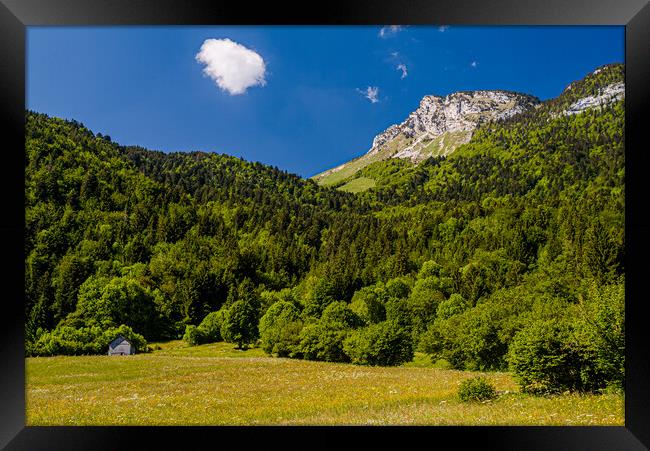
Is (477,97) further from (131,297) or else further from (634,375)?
(634,375)

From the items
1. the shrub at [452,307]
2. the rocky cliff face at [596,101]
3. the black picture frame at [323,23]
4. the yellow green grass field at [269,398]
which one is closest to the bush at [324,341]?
the yellow green grass field at [269,398]

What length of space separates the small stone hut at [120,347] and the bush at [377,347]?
28.0ft

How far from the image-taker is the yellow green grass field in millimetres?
6934

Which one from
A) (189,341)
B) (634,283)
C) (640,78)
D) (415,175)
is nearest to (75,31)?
(640,78)

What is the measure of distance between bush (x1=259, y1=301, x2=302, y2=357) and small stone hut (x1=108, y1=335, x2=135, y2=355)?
17.4 ft

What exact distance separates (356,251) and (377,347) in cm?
1917

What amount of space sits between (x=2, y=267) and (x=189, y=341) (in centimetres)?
1789

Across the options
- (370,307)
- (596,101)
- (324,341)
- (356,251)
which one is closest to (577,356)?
(324,341)

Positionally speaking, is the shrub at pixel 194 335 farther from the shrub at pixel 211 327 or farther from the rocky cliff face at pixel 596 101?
the rocky cliff face at pixel 596 101

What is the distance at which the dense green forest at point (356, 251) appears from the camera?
16.5 meters

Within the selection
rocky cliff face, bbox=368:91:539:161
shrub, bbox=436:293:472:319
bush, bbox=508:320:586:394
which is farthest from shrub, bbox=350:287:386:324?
bush, bbox=508:320:586:394

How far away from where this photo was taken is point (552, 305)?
1627 cm

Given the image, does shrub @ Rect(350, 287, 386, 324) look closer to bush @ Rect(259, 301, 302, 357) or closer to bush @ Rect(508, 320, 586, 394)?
bush @ Rect(259, 301, 302, 357)

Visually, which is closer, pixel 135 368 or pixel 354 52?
pixel 135 368
